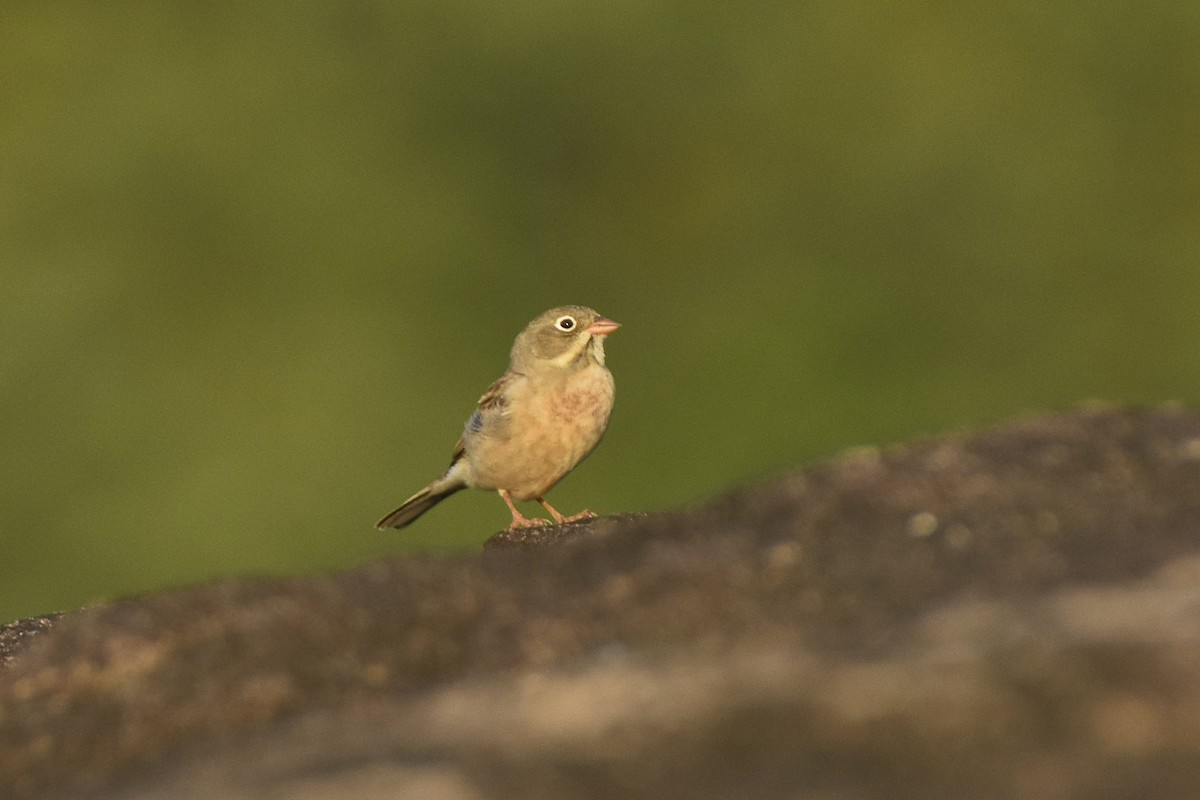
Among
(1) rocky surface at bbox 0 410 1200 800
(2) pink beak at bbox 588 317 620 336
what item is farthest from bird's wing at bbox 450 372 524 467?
(1) rocky surface at bbox 0 410 1200 800

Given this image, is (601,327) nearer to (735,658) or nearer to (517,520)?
(517,520)

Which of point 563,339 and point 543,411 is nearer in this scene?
point 543,411

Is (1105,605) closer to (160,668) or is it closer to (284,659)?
(284,659)

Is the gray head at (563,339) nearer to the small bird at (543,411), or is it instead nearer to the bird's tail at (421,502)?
the small bird at (543,411)

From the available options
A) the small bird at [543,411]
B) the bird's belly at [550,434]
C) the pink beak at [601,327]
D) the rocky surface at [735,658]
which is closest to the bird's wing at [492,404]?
the small bird at [543,411]

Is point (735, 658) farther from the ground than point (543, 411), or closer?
closer

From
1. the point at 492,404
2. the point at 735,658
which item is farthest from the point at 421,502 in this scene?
the point at 735,658
